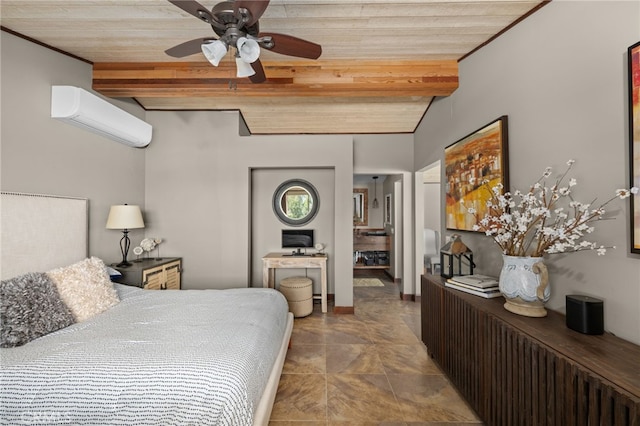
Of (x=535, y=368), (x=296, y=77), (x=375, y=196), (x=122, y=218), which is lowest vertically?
(x=535, y=368)

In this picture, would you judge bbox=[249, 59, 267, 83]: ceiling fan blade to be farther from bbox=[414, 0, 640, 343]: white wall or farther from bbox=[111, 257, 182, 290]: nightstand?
bbox=[111, 257, 182, 290]: nightstand

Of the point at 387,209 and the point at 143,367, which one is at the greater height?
the point at 387,209

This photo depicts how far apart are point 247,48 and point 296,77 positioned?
3.67 feet

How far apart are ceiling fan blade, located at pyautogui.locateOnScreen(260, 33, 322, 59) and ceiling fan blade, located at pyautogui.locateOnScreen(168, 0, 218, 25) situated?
302 mm

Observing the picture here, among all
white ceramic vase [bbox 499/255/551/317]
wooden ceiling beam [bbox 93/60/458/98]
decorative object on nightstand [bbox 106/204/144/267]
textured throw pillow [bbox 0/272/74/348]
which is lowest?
textured throw pillow [bbox 0/272/74/348]


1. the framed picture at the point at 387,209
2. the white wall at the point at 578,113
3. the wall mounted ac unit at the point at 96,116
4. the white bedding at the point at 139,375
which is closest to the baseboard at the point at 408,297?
the framed picture at the point at 387,209

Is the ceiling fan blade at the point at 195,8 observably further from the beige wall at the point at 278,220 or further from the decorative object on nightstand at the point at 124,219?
the beige wall at the point at 278,220

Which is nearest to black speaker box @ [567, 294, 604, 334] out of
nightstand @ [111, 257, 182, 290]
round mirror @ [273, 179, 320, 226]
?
round mirror @ [273, 179, 320, 226]

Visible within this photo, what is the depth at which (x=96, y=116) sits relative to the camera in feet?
8.50

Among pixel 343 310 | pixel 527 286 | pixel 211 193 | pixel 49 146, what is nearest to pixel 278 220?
pixel 211 193

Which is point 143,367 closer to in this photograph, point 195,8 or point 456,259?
point 195,8

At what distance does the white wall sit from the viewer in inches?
48.7

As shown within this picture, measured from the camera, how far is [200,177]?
3672 mm

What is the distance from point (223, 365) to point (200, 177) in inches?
118
